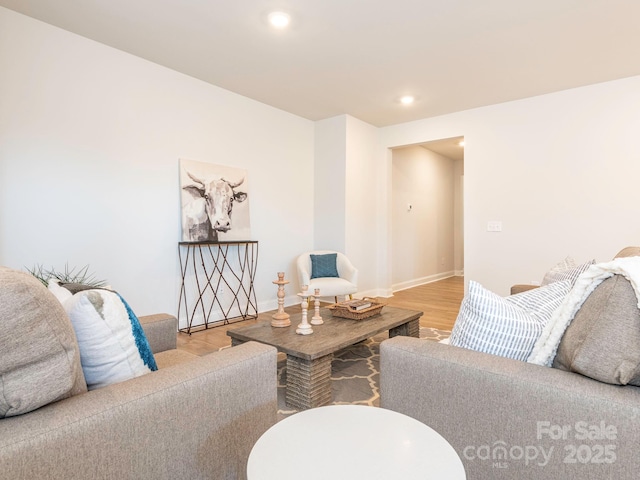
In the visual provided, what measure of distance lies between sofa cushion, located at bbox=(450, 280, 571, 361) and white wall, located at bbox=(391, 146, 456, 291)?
16.0ft

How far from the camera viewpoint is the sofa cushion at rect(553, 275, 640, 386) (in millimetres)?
888

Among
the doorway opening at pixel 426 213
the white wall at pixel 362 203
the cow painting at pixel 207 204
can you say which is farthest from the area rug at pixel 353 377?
the doorway opening at pixel 426 213

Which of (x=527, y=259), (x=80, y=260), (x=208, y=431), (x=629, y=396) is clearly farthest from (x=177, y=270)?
(x=527, y=259)

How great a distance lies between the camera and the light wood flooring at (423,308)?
328cm

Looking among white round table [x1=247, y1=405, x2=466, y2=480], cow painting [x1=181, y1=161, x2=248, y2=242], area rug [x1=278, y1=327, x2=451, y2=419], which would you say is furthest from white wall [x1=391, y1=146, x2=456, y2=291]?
white round table [x1=247, y1=405, x2=466, y2=480]

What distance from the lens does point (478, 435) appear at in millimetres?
1042

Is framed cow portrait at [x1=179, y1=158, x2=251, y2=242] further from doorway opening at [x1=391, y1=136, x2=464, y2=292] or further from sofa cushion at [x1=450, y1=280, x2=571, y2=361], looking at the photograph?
sofa cushion at [x1=450, y1=280, x2=571, y2=361]

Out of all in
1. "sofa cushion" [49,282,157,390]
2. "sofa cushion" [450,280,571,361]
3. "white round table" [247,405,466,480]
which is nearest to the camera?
"white round table" [247,405,466,480]

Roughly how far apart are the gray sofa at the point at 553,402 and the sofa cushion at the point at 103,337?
0.88 metres

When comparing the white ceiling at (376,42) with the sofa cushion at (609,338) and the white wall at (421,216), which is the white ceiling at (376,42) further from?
the sofa cushion at (609,338)

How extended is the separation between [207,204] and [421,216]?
4.38 meters

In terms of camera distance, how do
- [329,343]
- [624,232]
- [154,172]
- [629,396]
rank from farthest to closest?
[624,232], [154,172], [329,343], [629,396]

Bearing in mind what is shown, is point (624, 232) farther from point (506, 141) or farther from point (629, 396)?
point (629, 396)

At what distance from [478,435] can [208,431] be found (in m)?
0.76
